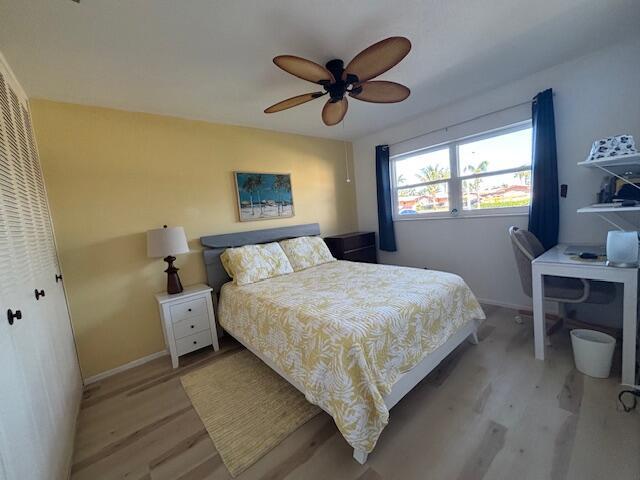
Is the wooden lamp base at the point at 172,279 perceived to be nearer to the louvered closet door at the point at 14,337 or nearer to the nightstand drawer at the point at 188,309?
the nightstand drawer at the point at 188,309

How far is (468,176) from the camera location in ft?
10.1

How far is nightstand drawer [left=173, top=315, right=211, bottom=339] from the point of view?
7.62ft

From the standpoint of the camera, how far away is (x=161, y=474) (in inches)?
52.3

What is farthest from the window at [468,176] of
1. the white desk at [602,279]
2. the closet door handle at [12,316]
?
the closet door handle at [12,316]

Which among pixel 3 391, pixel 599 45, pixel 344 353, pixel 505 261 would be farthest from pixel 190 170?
pixel 599 45

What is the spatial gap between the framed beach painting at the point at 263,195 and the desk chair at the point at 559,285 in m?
2.50

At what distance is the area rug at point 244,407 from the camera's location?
4.74ft

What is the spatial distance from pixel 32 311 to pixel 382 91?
2513 mm

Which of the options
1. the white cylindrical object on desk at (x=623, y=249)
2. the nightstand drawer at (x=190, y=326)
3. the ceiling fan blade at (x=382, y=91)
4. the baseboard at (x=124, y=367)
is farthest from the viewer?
the nightstand drawer at (x=190, y=326)

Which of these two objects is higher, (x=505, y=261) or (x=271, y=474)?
(x=505, y=261)

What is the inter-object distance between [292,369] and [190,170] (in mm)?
2274

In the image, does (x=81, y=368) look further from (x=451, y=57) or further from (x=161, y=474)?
(x=451, y=57)

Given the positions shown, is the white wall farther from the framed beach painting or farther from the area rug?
the area rug

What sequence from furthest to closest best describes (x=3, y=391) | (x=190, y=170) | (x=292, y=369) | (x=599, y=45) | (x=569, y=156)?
(x=190, y=170), (x=569, y=156), (x=599, y=45), (x=292, y=369), (x=3, y=391)
